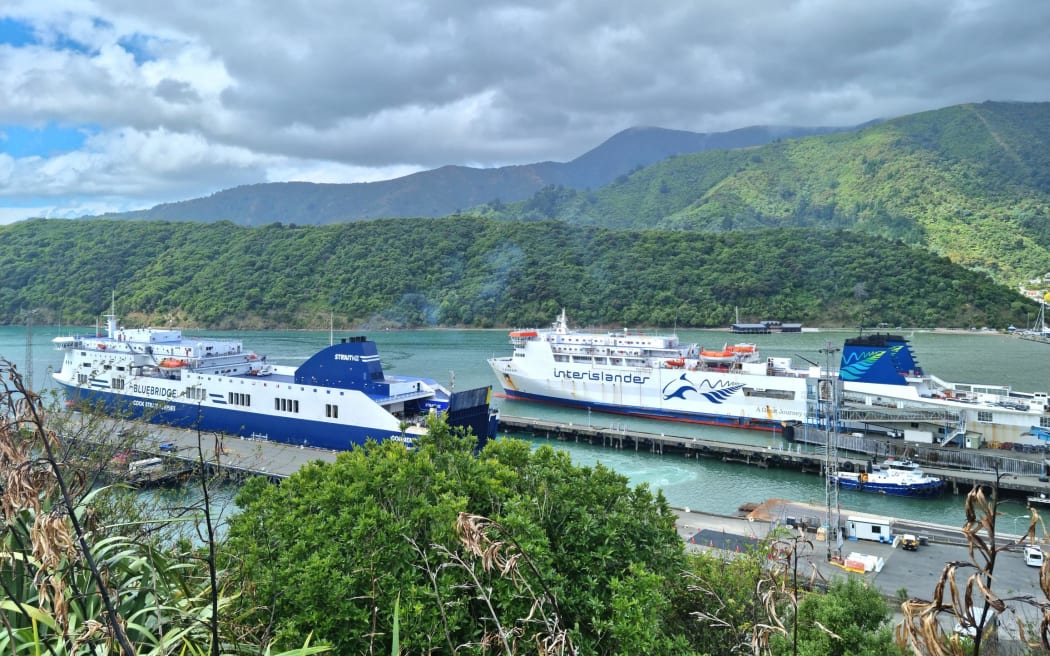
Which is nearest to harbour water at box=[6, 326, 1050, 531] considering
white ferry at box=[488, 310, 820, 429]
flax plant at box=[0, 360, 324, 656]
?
white ferry at box=[488, 310, 820, 429]

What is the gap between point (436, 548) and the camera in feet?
13.9

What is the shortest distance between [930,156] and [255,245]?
113 m

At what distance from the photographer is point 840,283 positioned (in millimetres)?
73375

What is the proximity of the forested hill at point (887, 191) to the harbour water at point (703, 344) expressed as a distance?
39239 millimetres

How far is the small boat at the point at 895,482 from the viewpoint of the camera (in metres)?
21.1

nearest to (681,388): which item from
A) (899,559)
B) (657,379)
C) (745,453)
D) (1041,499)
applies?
(657,379)

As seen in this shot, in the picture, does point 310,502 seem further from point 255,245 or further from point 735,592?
point 255,245

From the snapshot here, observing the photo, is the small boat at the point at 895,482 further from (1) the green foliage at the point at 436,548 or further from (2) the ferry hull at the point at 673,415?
(1) the green foliage at the point at 436,548

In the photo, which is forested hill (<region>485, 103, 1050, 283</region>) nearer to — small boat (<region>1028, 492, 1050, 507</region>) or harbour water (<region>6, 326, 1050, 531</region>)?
harbour water (<region>6, 326, 1050, 531</region>)

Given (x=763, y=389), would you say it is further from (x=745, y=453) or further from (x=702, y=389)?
(x=745, y=453)

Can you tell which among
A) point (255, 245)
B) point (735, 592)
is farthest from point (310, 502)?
point (255, 245)

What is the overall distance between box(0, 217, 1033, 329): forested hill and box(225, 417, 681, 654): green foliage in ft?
206

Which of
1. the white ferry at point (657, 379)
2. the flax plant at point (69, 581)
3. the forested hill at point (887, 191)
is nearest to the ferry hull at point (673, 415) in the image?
the white ferry at point (657, 379)

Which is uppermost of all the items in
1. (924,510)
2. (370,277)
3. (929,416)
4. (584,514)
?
(370,277)
